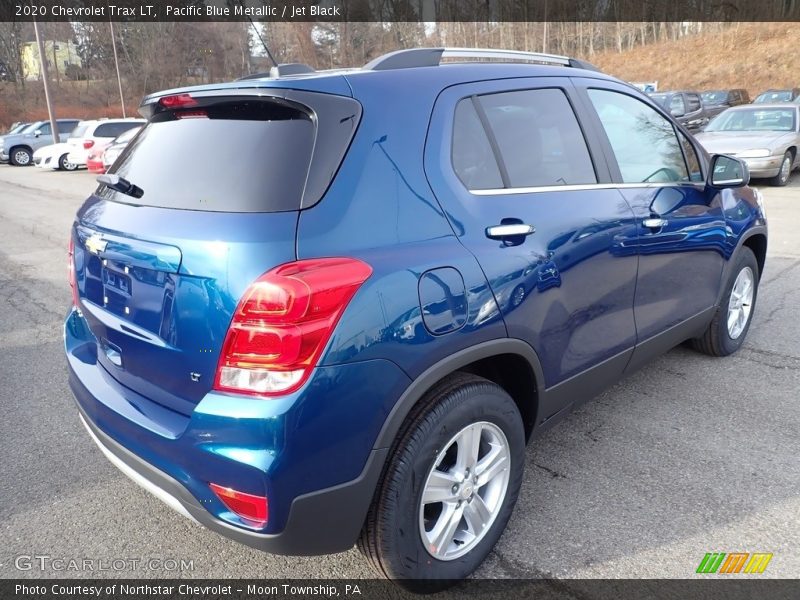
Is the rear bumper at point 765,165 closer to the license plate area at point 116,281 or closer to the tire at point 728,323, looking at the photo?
the tire at point 728,323

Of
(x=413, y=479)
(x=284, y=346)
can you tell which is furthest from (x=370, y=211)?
(x=413, y=479)

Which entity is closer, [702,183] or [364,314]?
[364,314]

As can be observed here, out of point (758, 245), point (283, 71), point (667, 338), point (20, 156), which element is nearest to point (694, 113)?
point (758, 245)

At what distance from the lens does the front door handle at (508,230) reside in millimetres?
2248

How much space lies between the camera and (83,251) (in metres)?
2.47

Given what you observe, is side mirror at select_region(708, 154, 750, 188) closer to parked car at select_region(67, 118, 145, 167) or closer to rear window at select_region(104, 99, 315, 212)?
rear window at select_region(104, 99, 315, 212)

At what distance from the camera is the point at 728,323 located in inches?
167

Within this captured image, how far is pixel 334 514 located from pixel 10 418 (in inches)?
107

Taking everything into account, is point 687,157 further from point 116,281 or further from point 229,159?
point 116,281

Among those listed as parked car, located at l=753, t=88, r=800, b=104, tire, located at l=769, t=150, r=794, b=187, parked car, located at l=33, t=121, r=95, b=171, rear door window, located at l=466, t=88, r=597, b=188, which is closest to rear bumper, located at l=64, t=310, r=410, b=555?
rear door window, located at l=466, t=88, r=597, b=188

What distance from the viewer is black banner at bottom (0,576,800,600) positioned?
A: 2.26m

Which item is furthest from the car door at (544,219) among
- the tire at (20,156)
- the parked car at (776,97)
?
the tire at (20,156)

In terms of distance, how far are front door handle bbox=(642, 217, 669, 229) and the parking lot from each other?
1.12 metres

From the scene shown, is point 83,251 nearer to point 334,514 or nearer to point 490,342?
point 334,514
